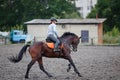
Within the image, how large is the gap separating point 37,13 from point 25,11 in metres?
2.08

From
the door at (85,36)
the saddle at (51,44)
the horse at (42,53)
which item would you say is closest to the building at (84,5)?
the door at (85,36)

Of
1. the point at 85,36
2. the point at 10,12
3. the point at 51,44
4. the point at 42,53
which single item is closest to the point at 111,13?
the point at 10,12

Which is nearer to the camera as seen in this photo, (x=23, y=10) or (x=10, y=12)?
(x=10, y=12)

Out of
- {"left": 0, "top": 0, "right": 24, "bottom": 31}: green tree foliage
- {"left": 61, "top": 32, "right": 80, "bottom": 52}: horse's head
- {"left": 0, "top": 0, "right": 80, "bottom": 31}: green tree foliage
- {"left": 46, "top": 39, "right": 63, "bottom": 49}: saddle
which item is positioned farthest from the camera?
{"left": 0, "top": 0, "right": 80, "bottom": 31}: green tree foliage

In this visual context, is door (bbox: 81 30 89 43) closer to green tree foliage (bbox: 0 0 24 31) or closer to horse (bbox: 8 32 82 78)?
green tree foliage (bbox: 0 0 24 31)

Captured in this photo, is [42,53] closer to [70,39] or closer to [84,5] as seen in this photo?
[70,39]

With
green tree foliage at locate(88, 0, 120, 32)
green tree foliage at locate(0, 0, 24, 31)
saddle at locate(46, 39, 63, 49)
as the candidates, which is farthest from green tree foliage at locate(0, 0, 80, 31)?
saddle at locate(46, 39, 63, 49)

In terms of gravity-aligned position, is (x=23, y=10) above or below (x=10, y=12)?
above

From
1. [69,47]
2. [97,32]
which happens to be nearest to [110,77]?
[69,47]

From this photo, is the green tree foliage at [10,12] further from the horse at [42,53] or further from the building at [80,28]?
the horse at [42,53]

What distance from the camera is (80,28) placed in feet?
176

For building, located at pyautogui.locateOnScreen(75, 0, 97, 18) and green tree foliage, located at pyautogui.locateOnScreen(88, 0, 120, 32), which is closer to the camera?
green tree foliage, located at pyautogui.locateOnScreen(88, 0, 120, 32)

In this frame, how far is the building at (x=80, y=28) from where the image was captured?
52.5 metres

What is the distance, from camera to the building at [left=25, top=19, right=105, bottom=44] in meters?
52.5
